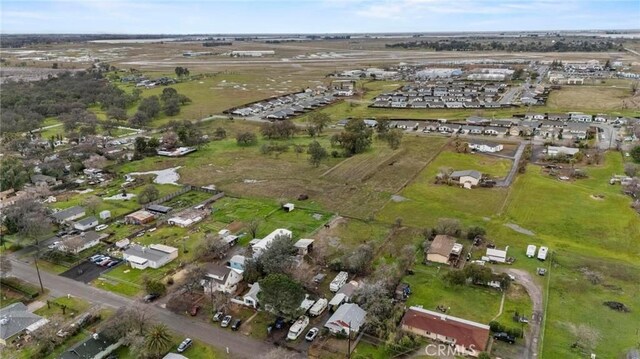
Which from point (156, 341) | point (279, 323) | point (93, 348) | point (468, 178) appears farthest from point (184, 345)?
point (468, 178)

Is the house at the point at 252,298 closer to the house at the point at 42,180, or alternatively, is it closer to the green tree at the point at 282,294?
the green tree at the point at 282,294

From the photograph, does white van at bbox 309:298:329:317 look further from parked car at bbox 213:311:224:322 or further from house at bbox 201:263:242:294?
house at bbox 201:263:242:294

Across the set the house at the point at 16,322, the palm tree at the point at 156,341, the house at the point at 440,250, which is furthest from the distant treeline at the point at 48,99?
the house at the point at 440,250

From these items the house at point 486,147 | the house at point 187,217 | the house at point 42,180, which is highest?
the house at point 486,147

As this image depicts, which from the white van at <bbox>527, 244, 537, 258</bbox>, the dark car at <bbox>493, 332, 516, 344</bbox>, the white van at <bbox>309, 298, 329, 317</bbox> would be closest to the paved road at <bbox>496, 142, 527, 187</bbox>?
the white van at <bbox>527, 244, 537, 258</bbox>

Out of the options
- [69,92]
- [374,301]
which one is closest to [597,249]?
[374,301]

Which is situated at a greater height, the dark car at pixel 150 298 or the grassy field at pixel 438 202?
the grassy field at pixel 438 202

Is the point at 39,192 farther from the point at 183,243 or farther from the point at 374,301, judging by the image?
the point at 374,301
